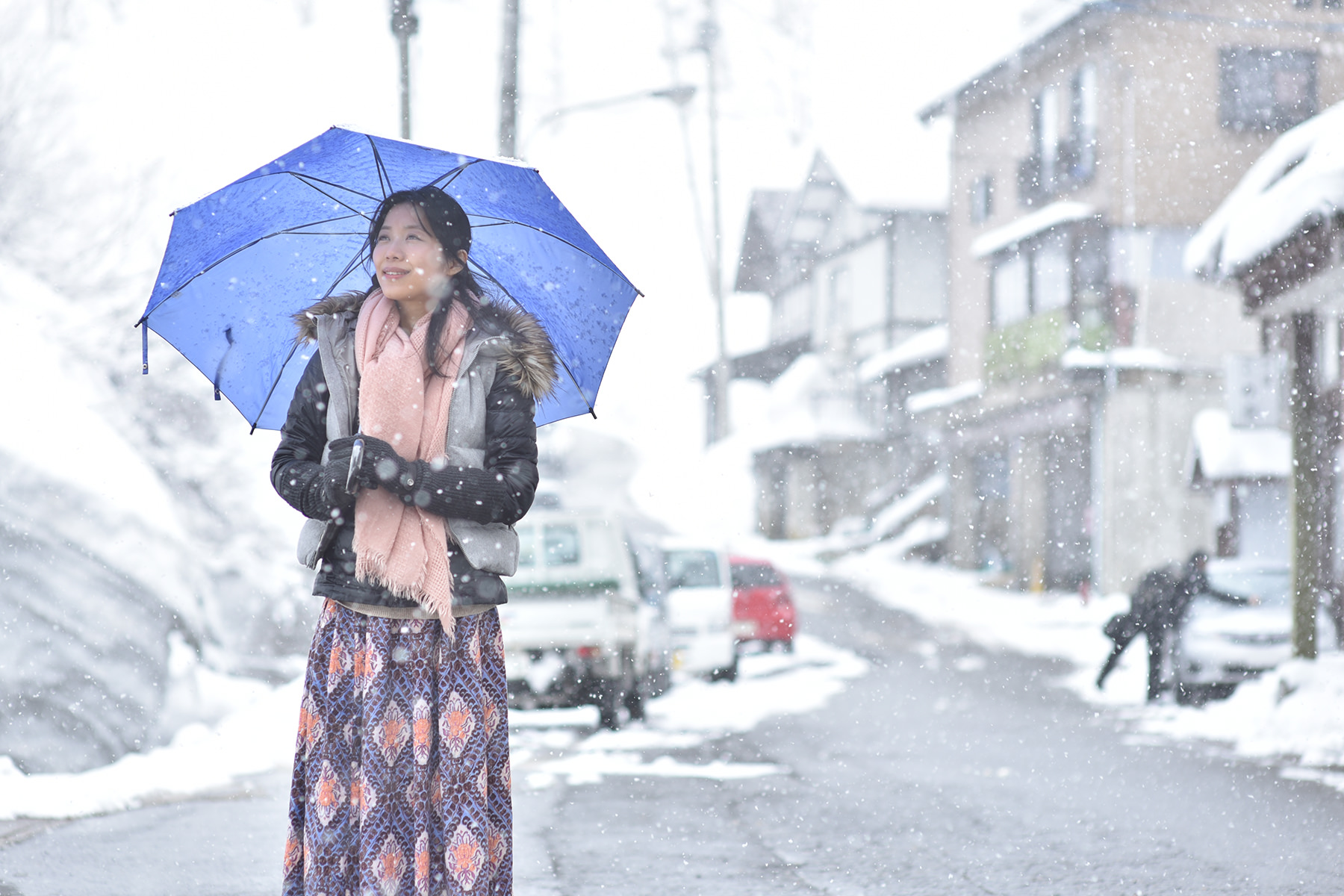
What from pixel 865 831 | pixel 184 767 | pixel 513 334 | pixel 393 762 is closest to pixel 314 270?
pixel 513 334

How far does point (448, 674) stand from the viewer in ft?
9.91

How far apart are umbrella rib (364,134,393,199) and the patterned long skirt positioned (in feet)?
3.13

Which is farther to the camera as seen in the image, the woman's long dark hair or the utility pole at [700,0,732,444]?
the utility pole at [700,0,732,444]

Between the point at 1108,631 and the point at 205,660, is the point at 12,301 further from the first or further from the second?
the point at 1108,631

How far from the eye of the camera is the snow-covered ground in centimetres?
660

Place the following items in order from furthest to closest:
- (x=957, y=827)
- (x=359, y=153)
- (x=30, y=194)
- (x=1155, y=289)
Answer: (x=1155, y=289), (x=30, y=194), (x=957, y=827), (x=359, y=153)

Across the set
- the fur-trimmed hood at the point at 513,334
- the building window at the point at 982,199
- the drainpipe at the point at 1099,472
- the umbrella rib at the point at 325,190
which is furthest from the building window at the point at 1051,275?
the fur-trimmed hood at the point at 513,334

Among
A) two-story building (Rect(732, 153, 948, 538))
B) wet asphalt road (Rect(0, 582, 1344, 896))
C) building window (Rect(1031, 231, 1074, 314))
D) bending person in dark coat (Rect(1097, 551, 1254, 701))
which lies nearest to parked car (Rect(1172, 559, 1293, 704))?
bending person in dark coat (Rect(1097, 551, 1254, 701))

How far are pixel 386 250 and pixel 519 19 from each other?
990 cm

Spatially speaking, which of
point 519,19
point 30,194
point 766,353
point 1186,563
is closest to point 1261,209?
point 1186,563

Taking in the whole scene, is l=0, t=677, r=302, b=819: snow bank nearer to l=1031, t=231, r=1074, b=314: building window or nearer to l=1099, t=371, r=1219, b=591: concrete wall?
l=1099, t=371, r=1219, b=591: concrete wall

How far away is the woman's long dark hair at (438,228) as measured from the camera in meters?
3.05

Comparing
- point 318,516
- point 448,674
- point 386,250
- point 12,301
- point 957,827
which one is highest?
point 12,301

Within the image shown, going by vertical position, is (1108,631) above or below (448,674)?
below
